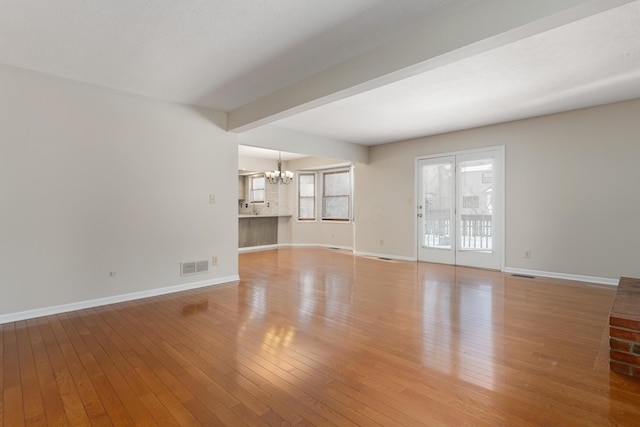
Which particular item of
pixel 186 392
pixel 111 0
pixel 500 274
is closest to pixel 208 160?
pixel 111 0

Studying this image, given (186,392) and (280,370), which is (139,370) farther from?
(280,370)

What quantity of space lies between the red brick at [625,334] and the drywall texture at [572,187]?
309 cm

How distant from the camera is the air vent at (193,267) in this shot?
14.5ft

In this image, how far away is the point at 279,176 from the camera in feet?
27.0

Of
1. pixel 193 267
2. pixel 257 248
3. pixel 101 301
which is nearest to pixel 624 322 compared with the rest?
pixel 193 267

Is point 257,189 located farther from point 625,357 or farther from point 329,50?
point 625,357

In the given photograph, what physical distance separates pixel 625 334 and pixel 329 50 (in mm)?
3106

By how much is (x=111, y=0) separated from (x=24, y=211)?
240 centimetres

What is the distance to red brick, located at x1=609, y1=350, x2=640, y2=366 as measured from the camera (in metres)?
2.10

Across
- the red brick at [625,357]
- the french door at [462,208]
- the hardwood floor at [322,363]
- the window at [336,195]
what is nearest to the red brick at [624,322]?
the red brick at [625,357]

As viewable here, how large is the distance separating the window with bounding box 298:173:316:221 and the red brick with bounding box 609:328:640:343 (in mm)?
7465

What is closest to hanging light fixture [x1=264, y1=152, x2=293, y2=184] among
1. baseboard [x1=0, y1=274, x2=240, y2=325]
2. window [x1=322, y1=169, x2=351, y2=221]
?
window [x1=322, y1=169, x2=351, y2=221]

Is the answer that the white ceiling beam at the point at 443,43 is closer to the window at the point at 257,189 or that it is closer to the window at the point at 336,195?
the window at the point at 336,195

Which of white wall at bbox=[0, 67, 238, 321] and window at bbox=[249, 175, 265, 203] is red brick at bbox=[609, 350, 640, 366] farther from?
window at bbox=[249, 175, 265, 203]
